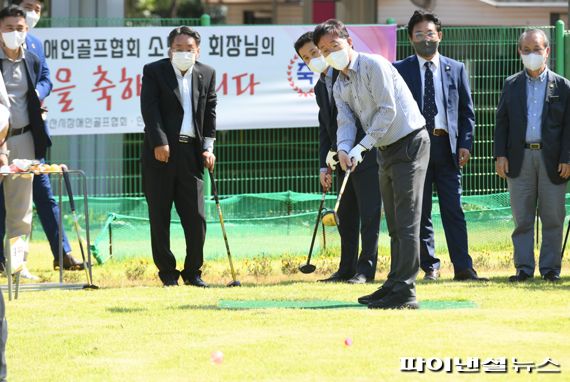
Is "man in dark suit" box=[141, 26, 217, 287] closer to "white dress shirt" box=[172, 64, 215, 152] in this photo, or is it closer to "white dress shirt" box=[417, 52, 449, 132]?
"white dress shirt" box=[172, 64, 215, 152]

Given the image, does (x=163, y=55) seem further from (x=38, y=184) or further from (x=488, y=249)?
(x=488, y=249)

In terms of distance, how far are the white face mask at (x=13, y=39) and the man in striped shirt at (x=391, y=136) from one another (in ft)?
10.5

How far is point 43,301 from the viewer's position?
33.1 ft

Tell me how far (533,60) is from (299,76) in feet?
12.3

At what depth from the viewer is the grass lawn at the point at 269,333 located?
7273mm

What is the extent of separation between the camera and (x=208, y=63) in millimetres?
14141

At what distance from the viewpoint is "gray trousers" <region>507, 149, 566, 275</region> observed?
Result: 444 inches

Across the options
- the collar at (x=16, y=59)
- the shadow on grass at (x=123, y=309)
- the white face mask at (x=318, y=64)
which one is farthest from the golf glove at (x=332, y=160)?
the collar at (x=16, y=59)

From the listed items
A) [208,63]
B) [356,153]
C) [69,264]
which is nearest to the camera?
[356,153]

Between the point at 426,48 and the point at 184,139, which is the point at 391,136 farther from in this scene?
the point at 184,139

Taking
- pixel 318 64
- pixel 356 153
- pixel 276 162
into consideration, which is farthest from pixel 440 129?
pixel 276 162

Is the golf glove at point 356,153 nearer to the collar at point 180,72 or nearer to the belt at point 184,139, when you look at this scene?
the belt at point 184,139

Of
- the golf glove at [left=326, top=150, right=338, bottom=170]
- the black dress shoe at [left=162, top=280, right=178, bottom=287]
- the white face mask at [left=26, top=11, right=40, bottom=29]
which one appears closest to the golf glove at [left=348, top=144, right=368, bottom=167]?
the golf glove at [left=326, top=150, right=338, bottom=170]

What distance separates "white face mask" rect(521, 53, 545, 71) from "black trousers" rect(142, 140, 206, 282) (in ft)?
9.50
